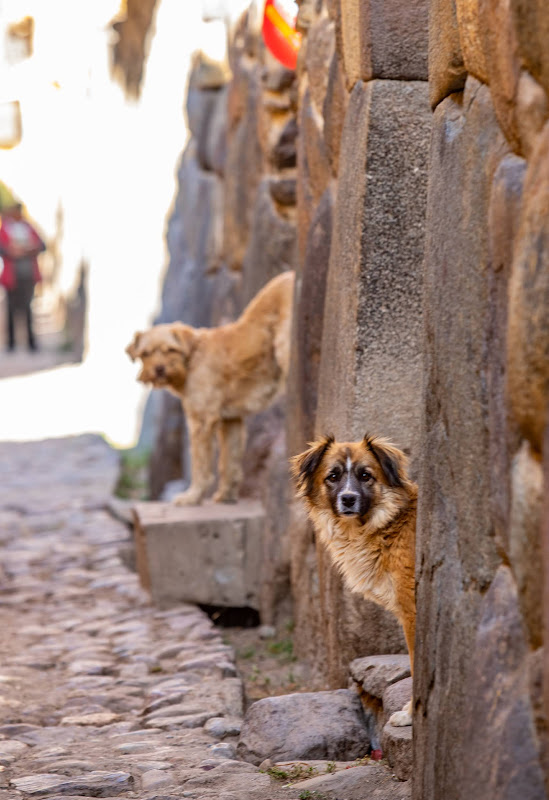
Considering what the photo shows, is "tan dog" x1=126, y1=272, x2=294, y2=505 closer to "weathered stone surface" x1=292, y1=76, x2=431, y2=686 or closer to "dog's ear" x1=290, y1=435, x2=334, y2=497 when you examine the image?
"weathered stone surface" x1=292, y1=76, x2=431, y2=686

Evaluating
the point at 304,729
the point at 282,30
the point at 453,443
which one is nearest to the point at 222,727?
the point at 304,729

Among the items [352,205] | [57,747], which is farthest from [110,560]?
[352,205]

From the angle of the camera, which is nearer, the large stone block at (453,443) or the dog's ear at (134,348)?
the large stone block at (453,443)

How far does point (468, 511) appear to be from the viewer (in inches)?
112

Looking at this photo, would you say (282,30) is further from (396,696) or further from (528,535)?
(528,535)

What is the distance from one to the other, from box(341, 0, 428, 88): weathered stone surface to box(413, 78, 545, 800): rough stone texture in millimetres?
1578

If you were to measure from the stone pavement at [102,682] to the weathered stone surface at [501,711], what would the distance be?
4.36 ft

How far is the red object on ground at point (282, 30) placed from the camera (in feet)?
21.4

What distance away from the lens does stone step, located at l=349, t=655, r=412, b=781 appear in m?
3.84

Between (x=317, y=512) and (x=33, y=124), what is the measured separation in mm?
20839

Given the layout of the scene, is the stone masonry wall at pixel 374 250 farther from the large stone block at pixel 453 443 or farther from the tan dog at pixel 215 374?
the tan dog at pixel 215 374

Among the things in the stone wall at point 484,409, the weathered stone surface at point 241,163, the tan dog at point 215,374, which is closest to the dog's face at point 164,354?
the tan dog at point 215,374

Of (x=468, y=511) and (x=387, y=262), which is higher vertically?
(x=387, y=262)

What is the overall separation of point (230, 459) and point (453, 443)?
5433 millimetres
